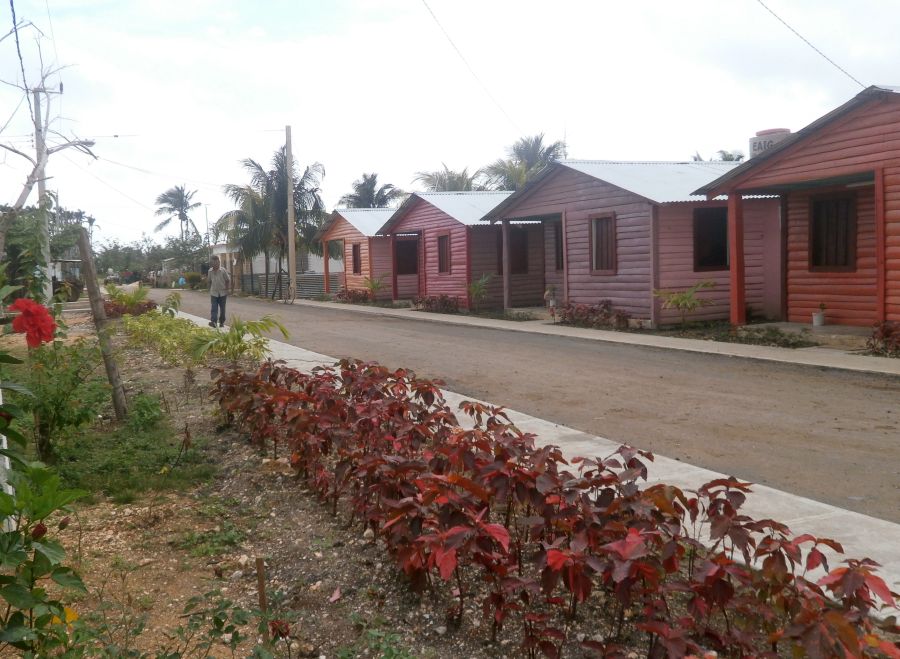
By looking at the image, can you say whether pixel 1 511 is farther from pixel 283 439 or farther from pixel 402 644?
pixel 283 439

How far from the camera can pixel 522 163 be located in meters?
46.2

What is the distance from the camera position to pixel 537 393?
1025 cm

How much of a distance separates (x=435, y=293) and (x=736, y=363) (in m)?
16.6

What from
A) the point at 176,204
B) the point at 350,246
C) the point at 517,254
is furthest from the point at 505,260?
the point at 176,204

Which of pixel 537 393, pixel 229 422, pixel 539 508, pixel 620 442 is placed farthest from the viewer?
pixel 537 393

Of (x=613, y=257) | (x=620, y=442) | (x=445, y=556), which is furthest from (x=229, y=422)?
(x=613, y=257)

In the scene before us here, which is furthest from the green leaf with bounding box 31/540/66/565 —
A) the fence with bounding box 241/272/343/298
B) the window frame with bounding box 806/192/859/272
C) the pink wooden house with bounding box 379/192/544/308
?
the fence with bounding box 241/272/343/298

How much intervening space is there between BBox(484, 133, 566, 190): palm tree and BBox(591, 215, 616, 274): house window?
23.9 meters

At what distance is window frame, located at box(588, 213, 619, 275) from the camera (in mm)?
19578

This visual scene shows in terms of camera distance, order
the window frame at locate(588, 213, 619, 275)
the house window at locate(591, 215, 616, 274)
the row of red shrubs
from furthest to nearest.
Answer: the house window at locate(591, 215, 616, 274)
the window frame at locate(588, 213, 619, 275)
the row of red shrubs

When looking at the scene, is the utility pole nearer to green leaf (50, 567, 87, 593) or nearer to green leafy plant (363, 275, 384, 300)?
green leaf (50, 567, 87, 593)

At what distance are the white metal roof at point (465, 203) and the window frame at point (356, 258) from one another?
250 inches

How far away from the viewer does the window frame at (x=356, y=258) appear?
116ft

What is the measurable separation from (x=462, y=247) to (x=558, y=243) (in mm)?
3309
